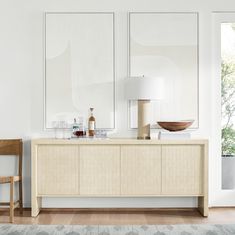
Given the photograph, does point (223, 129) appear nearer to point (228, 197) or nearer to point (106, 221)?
point (228, 197)

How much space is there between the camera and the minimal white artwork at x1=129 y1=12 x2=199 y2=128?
4684 mm

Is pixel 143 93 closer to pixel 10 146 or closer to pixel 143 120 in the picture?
pixel 143 120

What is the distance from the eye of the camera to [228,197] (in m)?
4.77

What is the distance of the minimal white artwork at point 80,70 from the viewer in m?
4.69

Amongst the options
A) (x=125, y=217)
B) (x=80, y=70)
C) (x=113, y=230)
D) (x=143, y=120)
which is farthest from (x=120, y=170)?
(x=113, y=230)

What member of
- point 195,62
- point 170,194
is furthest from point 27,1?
point 170,194

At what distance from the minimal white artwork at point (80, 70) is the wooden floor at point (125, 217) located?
36.1 inches

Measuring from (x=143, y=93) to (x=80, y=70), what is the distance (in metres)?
0.77

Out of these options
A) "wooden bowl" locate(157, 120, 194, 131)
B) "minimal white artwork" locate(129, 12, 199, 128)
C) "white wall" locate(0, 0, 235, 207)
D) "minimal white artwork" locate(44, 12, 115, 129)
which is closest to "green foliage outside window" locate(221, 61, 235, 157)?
"white wall" locate(0, 0, 235, 207)

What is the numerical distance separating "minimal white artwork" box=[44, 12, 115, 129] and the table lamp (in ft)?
1.01

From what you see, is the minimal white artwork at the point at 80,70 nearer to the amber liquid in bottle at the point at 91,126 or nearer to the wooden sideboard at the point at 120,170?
the amber liquid in bottle at the point at 91,126

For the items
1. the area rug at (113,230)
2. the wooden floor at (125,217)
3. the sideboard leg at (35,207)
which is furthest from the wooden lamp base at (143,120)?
the area rug at (113,230)

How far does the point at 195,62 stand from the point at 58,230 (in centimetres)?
343

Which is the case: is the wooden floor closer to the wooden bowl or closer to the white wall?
the white wall
